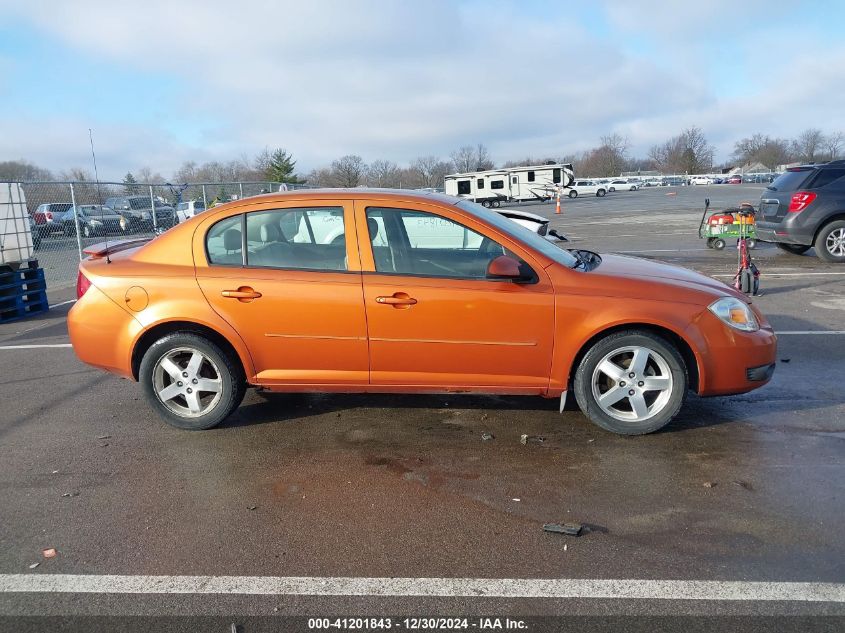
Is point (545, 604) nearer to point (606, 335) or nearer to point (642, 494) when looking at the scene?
point (642, 494)

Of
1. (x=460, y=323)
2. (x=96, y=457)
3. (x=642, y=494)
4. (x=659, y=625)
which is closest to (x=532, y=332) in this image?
(x=460, y=323)

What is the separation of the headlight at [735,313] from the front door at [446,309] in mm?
1162

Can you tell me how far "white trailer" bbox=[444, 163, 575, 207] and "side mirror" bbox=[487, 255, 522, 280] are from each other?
47318mm

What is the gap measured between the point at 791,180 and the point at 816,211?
917 mm

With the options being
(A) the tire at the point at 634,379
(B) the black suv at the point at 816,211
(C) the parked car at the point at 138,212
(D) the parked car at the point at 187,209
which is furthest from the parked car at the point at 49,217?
(B) the black suv at the point at 816,211

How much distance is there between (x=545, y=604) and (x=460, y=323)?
199 centimetres

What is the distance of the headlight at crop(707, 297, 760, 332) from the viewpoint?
168 inches

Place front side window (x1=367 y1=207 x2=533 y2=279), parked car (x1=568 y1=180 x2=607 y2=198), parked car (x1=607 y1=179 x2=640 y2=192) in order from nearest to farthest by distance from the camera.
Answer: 1. front side window (x1=367 y1=207 x2=533 y2=279)
2. parked car (x1=568 y1=180 x2=607 y2=198)
3. parked car (x1=607 y1=179 x2=640 y2=192)

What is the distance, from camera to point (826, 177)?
11.9m

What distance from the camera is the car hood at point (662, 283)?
167 inches

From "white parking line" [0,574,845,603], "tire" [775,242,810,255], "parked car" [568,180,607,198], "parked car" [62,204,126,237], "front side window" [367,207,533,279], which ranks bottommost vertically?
"white parking line" [0,574,845,603]

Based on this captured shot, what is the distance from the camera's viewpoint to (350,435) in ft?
14.8

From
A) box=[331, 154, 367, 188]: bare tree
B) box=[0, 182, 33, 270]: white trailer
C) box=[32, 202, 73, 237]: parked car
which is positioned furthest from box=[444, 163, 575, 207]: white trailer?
box=[0, 182, 33, 270]: white trailer

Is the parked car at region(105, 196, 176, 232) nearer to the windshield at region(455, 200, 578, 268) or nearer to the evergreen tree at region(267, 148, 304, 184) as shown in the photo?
the windshield at region(455, 200, 578, 268)
